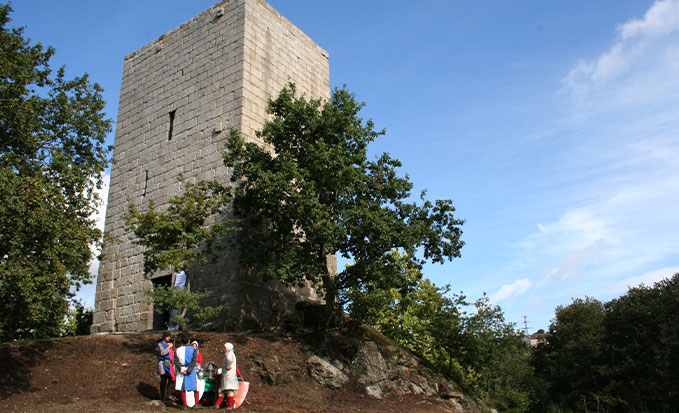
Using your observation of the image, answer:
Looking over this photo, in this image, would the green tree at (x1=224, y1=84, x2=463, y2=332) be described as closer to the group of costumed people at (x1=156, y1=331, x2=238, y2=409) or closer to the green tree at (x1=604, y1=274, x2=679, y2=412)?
the group of costumed people at (x1=156, y1=331, x2=238, y2=409)

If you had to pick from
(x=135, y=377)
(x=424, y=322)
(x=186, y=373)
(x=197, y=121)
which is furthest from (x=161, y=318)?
(x=424, y=322)

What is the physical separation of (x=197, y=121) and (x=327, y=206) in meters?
6.20

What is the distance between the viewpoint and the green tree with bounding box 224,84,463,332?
12094mm

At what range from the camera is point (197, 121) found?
54.6 feet

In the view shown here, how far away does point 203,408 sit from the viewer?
9109mm

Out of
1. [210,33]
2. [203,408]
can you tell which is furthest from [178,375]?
[210,33]

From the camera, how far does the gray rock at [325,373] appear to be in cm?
1198

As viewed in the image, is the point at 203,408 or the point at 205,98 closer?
the point at 203,408

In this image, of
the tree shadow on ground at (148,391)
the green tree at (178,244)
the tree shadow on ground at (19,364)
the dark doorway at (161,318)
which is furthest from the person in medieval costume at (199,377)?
the dark doorway at (161,318)

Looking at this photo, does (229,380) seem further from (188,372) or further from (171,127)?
(171,127)

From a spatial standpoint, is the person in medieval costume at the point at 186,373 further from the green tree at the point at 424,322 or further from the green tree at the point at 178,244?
the green tree at the point at 424,322

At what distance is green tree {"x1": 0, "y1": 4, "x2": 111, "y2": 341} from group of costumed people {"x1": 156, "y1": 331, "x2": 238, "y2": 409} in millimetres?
2596

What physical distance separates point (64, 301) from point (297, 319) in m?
6.29

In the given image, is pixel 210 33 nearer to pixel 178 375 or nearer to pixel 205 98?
pixel 205 98
